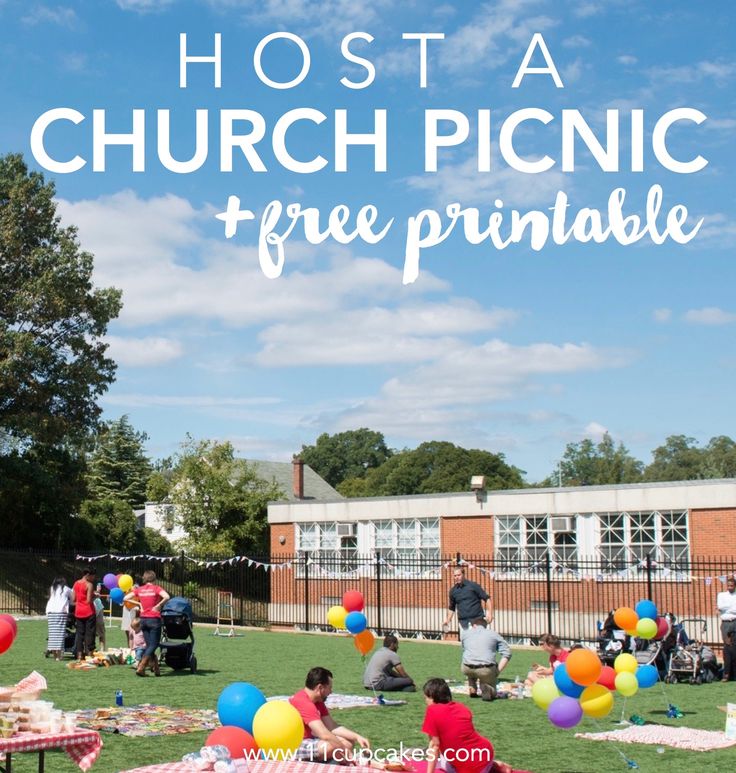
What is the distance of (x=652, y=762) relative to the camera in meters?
9.91

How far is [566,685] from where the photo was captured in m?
9.29

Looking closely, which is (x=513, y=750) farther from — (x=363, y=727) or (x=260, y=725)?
(x=260, y=725)

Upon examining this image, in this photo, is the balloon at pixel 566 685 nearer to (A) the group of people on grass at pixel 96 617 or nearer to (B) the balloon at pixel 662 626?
(B) the balloon at pixel 662 626

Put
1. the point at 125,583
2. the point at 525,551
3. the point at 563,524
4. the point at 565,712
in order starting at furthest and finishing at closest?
the point at 525,551 → the point at 563,524 → the point at 125,583 → the point at 565,712

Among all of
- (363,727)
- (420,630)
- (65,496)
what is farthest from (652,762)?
(65,496)

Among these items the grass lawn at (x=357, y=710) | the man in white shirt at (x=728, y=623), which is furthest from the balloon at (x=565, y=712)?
the man in white shirt at (x=728, y=623)

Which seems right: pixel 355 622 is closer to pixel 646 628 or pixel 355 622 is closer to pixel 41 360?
pixel 646 628

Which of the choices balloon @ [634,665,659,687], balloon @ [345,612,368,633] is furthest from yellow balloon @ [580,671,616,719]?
balloon @ [345,612,368,633]

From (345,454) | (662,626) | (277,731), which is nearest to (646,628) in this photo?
(662,626)

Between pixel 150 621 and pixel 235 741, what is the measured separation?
10.1m

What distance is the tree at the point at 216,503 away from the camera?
47.4m

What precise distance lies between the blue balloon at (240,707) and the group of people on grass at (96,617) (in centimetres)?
934

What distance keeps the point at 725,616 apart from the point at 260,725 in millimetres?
12201

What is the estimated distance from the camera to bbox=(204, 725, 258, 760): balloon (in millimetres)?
6867
